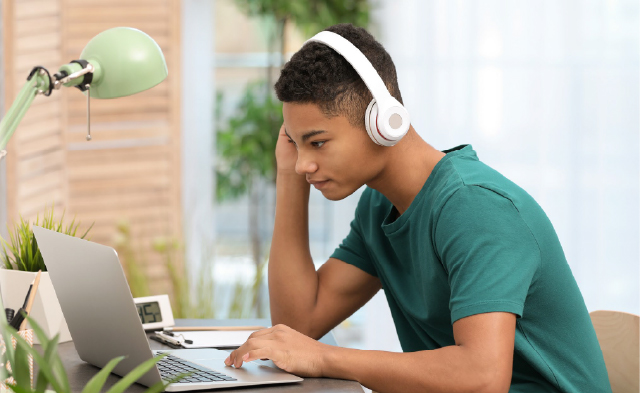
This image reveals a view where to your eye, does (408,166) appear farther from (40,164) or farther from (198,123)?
(198,123)

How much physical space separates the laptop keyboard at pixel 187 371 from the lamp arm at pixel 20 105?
0.38m

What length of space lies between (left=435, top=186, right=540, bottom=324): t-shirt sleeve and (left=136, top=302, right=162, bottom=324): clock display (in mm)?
567

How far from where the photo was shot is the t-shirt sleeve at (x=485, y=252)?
3.17ft

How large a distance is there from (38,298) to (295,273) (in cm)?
49

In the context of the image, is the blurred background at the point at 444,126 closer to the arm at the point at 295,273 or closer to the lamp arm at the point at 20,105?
the arm at the point at 295,273

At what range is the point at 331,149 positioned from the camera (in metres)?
1.13

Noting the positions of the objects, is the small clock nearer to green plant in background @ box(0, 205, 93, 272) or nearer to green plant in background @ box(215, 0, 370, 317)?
green plant in background @ box(0, 205, 93, 272)

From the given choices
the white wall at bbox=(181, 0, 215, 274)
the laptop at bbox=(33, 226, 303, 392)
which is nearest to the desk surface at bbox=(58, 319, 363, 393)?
the laptop at bbox=(33, 226, 303, 392)

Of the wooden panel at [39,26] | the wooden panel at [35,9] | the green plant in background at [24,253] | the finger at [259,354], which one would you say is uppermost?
the wooden panel at [35,9]

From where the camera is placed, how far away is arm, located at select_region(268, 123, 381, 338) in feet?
4.56

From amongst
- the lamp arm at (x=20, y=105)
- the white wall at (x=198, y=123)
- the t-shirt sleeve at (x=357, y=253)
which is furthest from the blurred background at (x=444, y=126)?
the lamp arm at (x=20, y=105)

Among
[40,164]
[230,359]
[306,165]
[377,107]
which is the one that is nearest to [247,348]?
[230,359]

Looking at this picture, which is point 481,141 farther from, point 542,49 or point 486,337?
point 486,337

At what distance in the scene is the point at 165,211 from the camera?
8.95 ft
